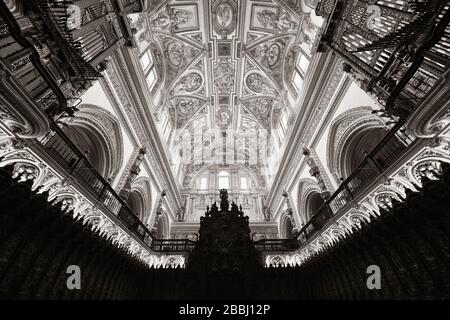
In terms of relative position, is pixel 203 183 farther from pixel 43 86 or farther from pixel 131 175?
pixel 43 86

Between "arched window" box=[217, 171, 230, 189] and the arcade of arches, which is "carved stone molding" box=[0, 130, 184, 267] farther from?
"arched window" box=[217, 171, 230, 189]

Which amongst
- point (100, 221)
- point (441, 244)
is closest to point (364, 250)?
point (441, 244)

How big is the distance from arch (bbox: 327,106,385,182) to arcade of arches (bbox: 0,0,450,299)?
63mm

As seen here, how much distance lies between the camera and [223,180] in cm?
2216

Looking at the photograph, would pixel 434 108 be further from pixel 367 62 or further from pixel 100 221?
pixel 100 221

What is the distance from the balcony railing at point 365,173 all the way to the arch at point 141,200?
9587mm

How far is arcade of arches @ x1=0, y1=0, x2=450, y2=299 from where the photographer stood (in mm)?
4551

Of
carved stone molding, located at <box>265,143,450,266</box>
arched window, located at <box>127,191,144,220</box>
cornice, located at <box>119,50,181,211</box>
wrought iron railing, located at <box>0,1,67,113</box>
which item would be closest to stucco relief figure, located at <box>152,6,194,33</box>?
cornice, located at <box>119,50,181,211</box>

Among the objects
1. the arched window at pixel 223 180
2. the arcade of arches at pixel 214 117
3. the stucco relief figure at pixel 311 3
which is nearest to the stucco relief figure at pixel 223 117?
the arcade of arches at pixel 214 117

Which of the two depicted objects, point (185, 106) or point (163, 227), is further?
point (185, 106)

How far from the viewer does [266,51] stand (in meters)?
14.3

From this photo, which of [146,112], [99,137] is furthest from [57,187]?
[146,112]

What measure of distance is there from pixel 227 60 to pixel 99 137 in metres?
11.2

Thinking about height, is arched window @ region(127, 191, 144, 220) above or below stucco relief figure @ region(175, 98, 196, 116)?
below
